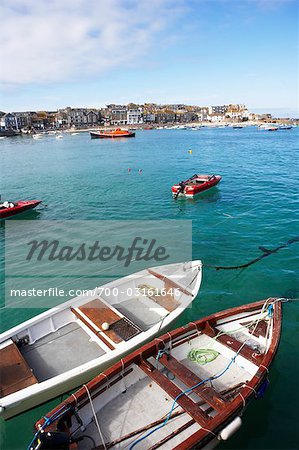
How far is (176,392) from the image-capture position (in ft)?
21.6

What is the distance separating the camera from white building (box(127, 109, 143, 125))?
632 feet

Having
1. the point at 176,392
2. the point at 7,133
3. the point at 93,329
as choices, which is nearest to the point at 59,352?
the point at 93,329

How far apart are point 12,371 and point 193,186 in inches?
806

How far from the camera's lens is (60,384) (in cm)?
712

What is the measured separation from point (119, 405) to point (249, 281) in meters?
8.01

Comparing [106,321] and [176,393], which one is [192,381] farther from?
[106,321]

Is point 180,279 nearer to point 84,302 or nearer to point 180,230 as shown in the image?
point 84,302

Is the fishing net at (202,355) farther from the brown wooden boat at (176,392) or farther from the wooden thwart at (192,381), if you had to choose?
the wooden thwart at (192,381)

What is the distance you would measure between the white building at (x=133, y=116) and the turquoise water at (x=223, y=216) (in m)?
156

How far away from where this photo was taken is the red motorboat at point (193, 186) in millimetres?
24781


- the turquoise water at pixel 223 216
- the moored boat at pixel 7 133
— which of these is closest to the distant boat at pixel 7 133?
the moored boat at pixel 7 133

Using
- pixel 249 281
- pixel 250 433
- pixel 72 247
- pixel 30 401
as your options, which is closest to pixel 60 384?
pixel 30 401

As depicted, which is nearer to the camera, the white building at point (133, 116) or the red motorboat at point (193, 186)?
the red motorboat at point (193, 186)

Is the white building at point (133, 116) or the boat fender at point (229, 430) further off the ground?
the white building at point (133, 116)
